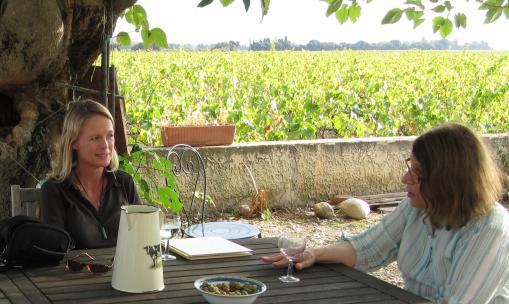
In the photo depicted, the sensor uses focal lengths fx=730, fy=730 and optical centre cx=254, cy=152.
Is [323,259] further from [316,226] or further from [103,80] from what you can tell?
[316,226]

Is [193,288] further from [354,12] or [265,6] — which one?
[354,12]

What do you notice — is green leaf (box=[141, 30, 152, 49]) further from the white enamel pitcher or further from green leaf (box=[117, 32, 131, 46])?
the white enamel pitcher

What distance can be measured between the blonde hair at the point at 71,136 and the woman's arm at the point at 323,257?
985 millimetres

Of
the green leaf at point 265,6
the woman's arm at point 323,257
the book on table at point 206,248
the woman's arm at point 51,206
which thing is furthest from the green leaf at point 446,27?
the woman's arm at point 51,206

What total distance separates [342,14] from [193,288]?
246 centimetres

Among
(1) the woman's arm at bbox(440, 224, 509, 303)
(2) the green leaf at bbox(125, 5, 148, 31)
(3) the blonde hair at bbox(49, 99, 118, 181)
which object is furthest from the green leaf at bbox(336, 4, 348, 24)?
(1) the woman's arm at bbox(440, 224, 509, 303)

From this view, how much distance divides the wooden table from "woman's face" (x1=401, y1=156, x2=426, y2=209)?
28cm

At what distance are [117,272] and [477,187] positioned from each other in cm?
108

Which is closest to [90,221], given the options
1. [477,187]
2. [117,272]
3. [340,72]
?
[117,272]

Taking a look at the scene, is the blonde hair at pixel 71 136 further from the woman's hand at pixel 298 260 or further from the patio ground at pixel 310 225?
the patio ground at pixel 310 225

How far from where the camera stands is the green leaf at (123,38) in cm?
427

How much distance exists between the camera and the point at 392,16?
3.97 meters

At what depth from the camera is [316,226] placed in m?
6.00

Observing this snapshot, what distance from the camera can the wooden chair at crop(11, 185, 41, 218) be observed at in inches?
118
